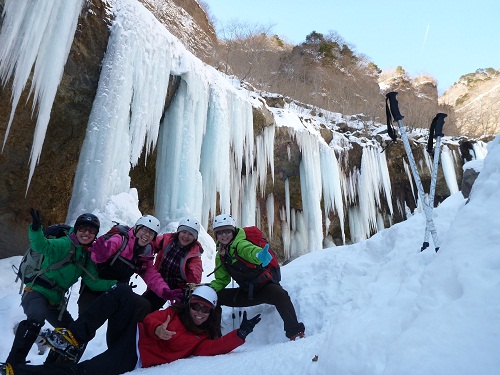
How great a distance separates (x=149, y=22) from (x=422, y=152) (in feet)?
37.9

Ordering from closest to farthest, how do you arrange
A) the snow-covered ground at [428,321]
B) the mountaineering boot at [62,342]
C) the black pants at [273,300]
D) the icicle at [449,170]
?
the snow-covered ground at [428,321], the mountaineering boot at [62,342], the black pants at [273,300], the icicle at [449,170]

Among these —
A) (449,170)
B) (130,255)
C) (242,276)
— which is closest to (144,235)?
(130,255)

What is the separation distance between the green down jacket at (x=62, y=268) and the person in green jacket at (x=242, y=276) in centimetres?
92

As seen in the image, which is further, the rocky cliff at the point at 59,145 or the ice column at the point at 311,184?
the ice column at the point at 311,184

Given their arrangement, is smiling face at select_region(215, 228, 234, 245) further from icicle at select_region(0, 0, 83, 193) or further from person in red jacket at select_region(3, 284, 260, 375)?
icicle at select_region(0, 0, 83, 193)

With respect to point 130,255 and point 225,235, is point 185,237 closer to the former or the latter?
point 225,235

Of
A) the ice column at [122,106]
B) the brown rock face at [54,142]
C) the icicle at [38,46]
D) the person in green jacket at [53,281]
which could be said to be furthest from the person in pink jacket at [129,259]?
the brown rock face at [54,142]

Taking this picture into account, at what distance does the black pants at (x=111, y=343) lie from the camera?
1.94 metres

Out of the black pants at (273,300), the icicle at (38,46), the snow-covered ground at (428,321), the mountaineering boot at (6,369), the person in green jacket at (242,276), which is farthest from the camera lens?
the icicle at (38,46)

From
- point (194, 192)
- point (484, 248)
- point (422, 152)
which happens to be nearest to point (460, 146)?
point (422, 152)

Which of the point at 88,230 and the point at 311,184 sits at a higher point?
the point at 311,184

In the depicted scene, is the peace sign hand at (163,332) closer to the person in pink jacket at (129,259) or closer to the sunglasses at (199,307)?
the sunglasses at (199,307)

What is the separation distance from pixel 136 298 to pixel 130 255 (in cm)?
50

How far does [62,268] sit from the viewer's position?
2598 millimetres
